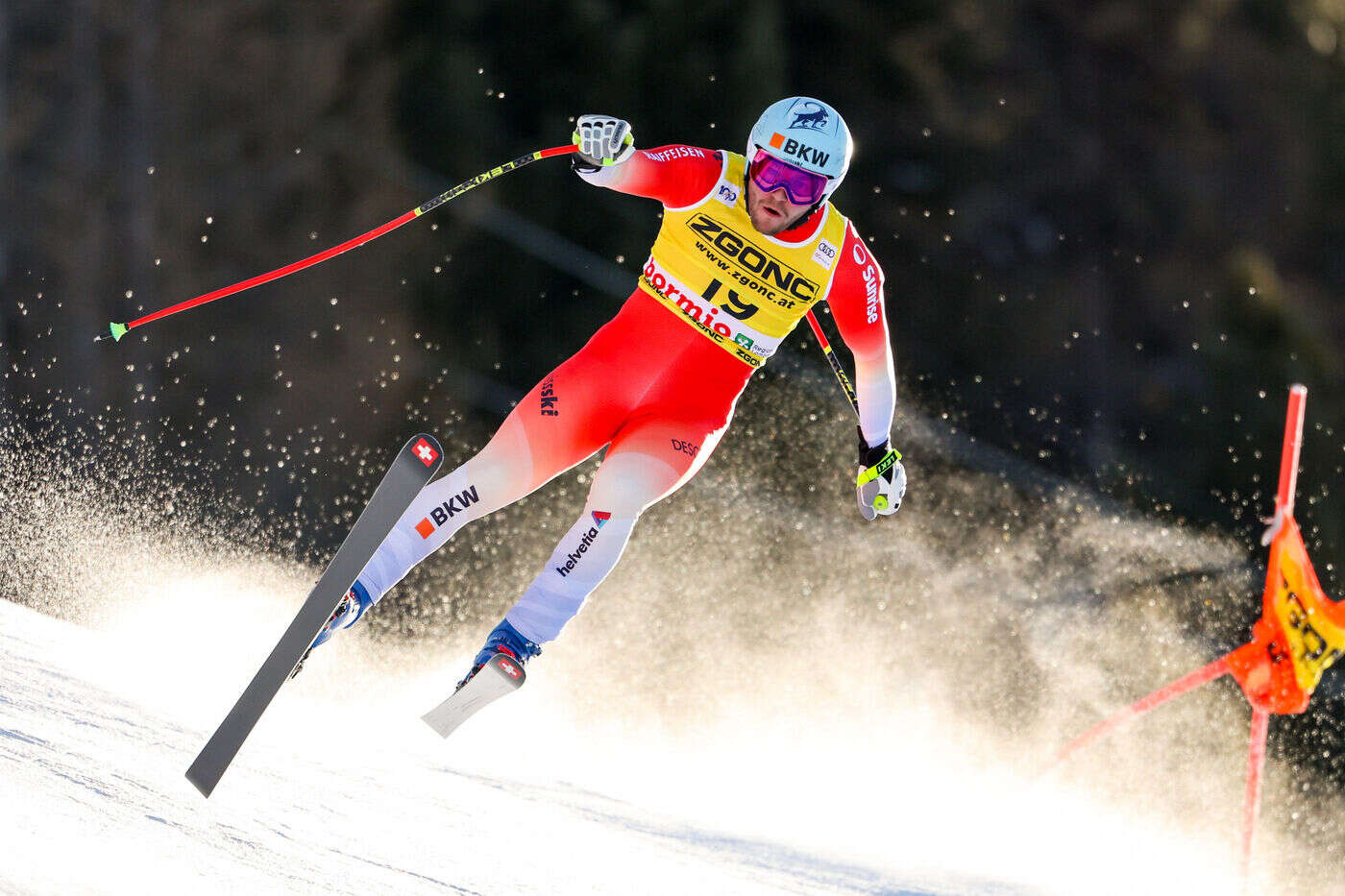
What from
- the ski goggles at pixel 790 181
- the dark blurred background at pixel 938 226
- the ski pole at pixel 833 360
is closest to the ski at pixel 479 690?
the ski pole at pixel 833 360

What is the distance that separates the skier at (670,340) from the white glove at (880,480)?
8.0 inches

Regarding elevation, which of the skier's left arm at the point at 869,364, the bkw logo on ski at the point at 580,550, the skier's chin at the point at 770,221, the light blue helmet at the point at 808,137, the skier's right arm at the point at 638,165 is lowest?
the bkw logo on ski at the point at 580,550

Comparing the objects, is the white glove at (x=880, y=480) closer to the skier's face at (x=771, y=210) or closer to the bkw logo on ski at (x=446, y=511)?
the skier's face at (x=771, y=210)

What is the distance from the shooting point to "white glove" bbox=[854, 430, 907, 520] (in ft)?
9.89

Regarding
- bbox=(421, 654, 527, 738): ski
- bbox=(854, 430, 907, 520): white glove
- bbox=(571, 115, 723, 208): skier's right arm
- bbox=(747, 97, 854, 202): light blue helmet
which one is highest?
bbox=(747, 97, 854, 202): light blue helmet

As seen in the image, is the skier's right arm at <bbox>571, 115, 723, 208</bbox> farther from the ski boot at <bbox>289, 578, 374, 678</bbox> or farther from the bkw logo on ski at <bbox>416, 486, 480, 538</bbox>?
the ski boot at <bbox>289, 578, 374, 678</bbox>

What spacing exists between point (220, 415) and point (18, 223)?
122 cm

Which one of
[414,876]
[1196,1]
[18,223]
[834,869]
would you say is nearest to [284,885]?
[414,876]

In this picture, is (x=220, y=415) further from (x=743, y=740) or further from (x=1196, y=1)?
(x=1196, y=1)

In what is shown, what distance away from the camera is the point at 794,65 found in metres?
4.59

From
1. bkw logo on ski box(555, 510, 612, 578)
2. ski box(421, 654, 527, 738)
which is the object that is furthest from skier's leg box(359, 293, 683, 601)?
ski box(421, 654, 527, 738)

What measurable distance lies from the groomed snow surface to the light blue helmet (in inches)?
60.5

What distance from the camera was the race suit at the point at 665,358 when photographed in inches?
110

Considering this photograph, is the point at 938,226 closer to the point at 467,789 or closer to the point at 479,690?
the point at 467,789
